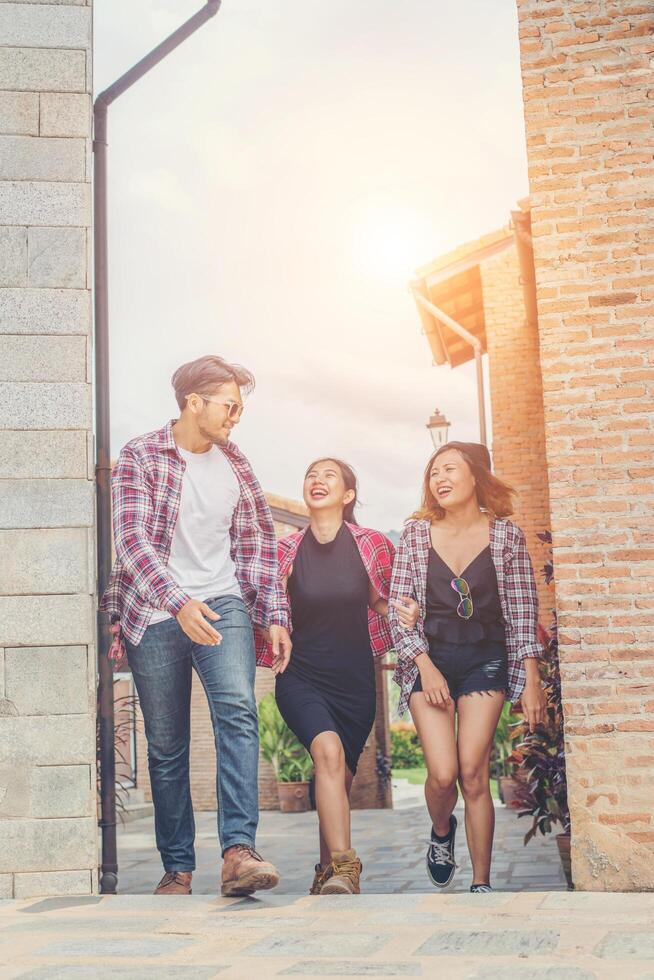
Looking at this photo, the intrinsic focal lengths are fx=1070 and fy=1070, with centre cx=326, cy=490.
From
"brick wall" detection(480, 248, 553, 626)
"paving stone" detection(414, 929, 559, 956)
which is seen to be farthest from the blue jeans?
"brick wall" detection(480, 248, 553, 626)

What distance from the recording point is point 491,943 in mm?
3107

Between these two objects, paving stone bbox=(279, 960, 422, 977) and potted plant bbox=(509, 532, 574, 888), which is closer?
paving stone bbox=(279, 960, 422, 977)

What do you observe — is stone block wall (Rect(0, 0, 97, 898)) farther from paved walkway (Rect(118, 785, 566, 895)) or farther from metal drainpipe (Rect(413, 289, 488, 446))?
metal drainpipe (Rect(413, 289, 488, 446))

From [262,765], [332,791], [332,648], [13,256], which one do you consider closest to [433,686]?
[332,648]

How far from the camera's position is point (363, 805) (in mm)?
19781

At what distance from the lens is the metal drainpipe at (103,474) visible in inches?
177

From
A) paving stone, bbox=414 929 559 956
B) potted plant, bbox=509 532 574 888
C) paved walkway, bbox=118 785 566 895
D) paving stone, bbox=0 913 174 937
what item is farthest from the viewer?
paved walkway, bbox=118 785 566 895

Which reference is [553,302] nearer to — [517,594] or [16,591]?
[517,594]

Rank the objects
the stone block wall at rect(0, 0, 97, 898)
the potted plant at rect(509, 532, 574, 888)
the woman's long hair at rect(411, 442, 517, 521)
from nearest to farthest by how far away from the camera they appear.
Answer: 1. the stone block wall at rect(0, 0, 97, 898)
2. the woman's long hair at rect(411, 442, 517, 521)
3. the potted plant at rect(509, 532, 574, 888)

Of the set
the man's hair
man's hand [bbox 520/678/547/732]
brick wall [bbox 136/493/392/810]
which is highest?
the man's hair

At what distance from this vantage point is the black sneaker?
4.33 meters

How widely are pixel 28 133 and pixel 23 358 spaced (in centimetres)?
99

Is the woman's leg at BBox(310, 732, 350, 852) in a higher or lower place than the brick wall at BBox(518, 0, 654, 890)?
lower

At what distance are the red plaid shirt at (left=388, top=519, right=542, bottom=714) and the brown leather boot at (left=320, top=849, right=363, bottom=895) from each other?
24.7 inches
